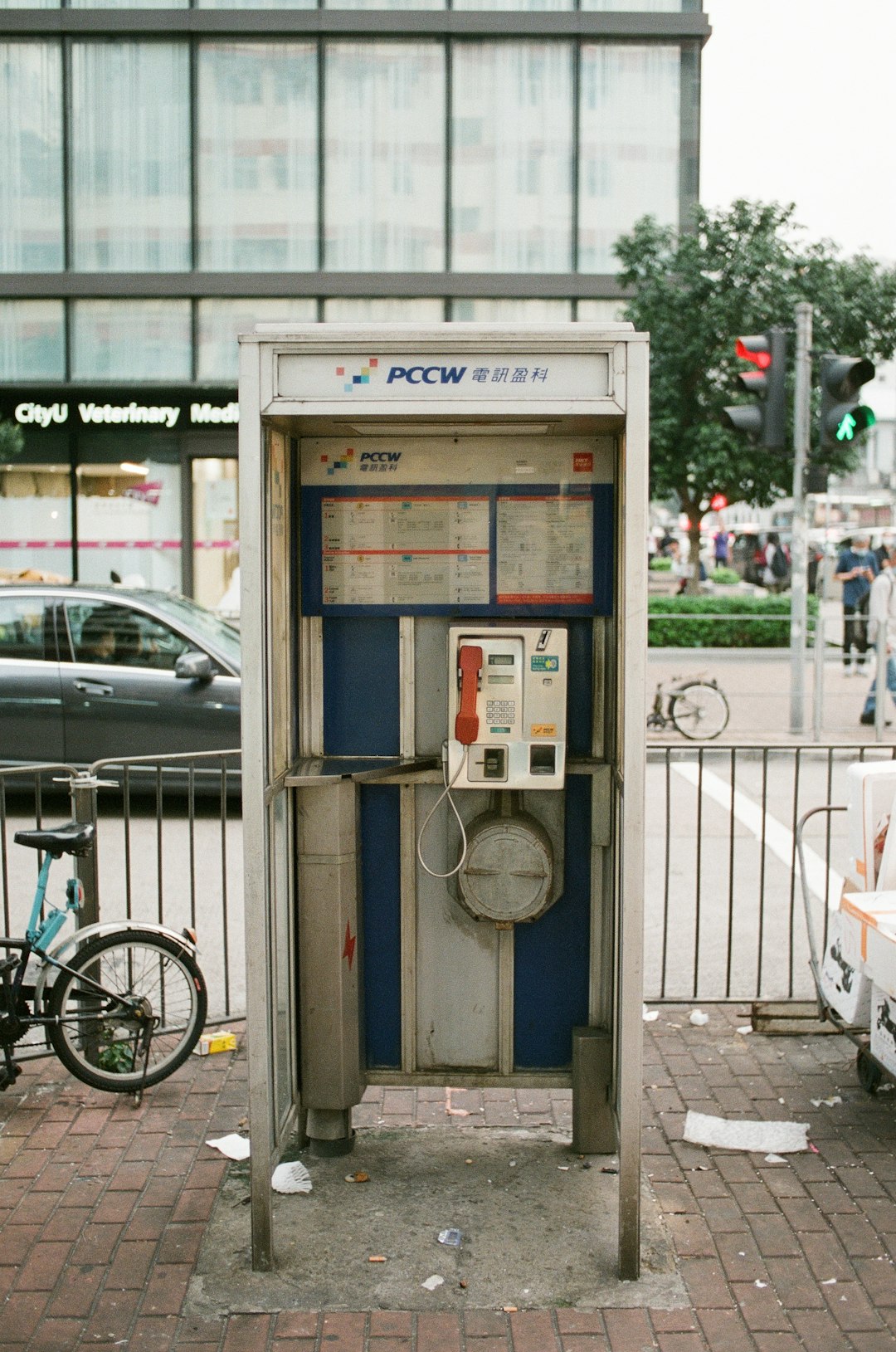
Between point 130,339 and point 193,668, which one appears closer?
point 193,668

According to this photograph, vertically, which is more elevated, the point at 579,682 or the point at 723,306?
the point at 723,306

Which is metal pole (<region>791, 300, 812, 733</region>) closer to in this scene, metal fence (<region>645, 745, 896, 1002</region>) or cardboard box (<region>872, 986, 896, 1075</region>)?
metal fence (<region>645, 745, 896, 1002</region>)

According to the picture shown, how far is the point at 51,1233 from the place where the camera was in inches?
165

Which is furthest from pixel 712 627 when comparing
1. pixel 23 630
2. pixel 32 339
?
pixel 23 630

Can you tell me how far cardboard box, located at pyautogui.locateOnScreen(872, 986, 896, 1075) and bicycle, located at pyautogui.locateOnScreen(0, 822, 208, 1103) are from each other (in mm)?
2570

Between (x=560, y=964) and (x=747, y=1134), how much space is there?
0.94 meters

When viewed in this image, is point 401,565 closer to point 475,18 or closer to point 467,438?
point 467,438

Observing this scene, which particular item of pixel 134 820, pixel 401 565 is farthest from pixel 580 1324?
pixel 134 820

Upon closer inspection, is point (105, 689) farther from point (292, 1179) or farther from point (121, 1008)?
point (292, 1179)

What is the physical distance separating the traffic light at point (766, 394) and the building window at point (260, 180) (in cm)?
1038

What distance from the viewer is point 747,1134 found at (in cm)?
491

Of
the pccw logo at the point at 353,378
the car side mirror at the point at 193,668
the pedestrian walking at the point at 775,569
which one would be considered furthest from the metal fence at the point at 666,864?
the pedestrian walking at the point at 775,569

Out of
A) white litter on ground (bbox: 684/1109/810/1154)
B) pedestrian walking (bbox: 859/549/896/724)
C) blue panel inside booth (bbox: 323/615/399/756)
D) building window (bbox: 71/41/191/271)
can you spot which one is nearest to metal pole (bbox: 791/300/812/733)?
pedestrian walking (bbox: 859/549/896/724)

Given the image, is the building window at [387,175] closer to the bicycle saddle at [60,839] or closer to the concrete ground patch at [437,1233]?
the bicycle saddle at [60,839]
